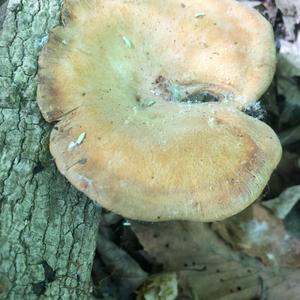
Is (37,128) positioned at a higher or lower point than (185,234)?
higher

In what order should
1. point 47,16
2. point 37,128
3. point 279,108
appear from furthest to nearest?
1. point 279,108
2. point 47,16
3. point 37,128

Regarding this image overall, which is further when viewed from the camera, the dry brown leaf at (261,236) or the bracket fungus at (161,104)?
the dry brown leaf at (261,236)

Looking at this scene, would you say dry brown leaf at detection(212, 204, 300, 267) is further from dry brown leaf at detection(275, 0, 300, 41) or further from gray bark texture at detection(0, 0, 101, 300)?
dry brown leaf at detection(275, 0, 300, 41)

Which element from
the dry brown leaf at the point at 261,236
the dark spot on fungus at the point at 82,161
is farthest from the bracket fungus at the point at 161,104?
the dry brown leaf at the point at 261,236

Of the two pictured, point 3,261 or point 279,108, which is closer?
point 3,261

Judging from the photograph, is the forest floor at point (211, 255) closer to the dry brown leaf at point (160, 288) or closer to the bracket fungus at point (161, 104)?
the dry brown leaf at point (160, 288)

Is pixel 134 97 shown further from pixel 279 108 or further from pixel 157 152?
pixel 279 108

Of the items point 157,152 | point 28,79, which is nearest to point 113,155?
point 157,152

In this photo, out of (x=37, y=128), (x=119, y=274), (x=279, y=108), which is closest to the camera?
(x=37, y=128)
